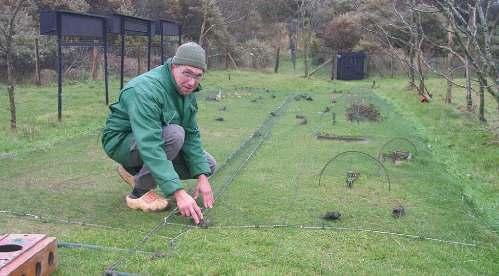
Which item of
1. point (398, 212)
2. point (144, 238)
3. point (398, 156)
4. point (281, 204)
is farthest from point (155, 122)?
point (398, 156)

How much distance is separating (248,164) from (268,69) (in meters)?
19.7

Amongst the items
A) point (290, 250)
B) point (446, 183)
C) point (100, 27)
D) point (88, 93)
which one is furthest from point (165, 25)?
point (290, 250)

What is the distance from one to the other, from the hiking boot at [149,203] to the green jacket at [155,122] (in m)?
0.33

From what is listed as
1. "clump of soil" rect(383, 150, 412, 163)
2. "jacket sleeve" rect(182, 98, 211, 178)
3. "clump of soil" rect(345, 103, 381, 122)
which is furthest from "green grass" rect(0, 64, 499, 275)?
"clump of soil" rect(345, 103, 381, 122)

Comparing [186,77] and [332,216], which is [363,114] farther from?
[186,77]

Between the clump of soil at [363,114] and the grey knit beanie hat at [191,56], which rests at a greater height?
the grey knit beanie hat at [191,56]

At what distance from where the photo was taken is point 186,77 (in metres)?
3.64

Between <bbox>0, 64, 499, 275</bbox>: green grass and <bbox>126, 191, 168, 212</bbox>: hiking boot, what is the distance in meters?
0.07

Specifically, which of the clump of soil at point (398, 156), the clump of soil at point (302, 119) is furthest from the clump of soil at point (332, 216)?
the clump of soil at point (302, 119)

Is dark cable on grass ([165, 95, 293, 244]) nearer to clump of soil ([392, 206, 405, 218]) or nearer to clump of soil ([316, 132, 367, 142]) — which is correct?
clump of soil ([316, 132, 367, 142])

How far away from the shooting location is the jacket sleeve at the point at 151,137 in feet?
10.2

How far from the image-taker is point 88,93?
13289 millimetres

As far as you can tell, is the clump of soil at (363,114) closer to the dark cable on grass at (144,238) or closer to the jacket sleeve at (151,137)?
the dark cable on grass at (144,238)

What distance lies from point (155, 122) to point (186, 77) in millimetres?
378
